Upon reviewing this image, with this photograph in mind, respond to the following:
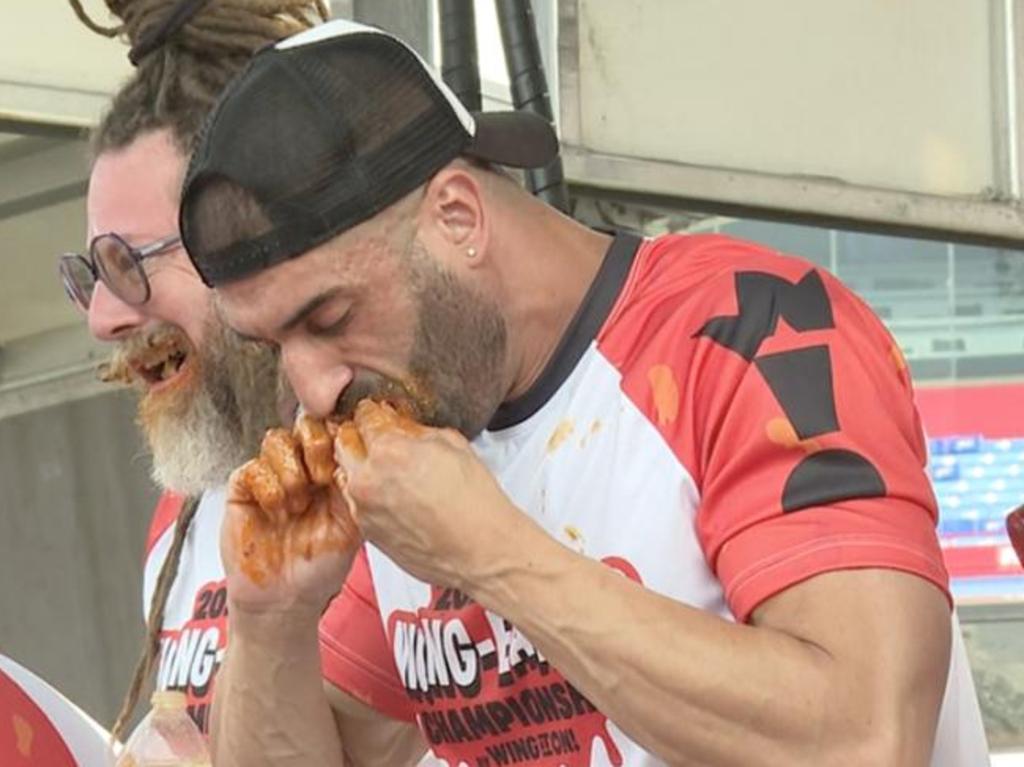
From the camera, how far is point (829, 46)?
15.5 feet

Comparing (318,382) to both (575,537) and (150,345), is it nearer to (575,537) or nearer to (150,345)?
(575,537)

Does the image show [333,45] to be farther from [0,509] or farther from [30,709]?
[0,509]

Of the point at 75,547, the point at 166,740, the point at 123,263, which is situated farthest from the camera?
the point at 75,547

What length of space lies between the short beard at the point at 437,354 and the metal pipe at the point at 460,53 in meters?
1.59

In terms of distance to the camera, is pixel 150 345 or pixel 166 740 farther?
pixel 150 345

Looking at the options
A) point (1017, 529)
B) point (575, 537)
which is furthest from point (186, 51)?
point (1017, 529)

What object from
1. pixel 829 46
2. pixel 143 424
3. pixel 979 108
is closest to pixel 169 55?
pixel 143 424

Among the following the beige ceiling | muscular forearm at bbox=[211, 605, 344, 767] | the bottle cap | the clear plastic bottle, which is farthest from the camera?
the beige ceiling

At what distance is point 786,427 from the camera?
1.86 metres

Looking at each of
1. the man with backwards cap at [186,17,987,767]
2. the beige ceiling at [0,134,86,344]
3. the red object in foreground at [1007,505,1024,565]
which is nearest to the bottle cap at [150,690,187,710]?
the man with backwards cap at [186,17,987,767]

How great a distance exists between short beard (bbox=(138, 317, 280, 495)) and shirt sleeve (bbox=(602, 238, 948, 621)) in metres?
0.95

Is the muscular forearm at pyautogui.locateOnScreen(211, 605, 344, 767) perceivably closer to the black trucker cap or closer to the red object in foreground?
the black trucker cap

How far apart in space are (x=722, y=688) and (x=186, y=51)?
1.53 metres

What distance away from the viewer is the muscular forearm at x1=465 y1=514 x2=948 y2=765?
1.75 m
